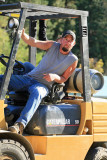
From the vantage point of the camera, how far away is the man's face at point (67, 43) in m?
6.80

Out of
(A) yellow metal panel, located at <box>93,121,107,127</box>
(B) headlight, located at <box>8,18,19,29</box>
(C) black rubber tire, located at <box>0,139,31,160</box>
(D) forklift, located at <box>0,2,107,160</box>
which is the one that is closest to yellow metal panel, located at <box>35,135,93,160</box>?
(D) forklift, located at <box>0,2,107,160</box>

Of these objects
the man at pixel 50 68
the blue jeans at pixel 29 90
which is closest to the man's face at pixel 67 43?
the man at pixel 50 68

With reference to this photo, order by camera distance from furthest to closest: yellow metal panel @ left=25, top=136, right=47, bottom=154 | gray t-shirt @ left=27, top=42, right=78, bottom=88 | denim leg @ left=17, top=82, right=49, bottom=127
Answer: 1. gray t-shirt @ left=27, top=42, right=78, bottom=88
2. yellow metal panel @ left=25, top=136, right=47, bottom=154
3. denim leg @ left=17, top=82, right=49, bottom=127

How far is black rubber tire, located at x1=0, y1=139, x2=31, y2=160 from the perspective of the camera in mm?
5910

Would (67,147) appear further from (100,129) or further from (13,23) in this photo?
(13,23)

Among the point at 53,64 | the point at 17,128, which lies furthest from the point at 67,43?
the point at 17,128

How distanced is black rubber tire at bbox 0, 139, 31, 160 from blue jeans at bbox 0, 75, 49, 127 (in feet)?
0.97

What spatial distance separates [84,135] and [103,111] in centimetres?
54

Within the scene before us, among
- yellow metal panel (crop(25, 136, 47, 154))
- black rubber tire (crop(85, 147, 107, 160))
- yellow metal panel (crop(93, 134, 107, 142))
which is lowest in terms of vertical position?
black rubber tire (crop(85, 147, 107, 160))

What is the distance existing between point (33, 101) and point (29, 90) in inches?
11.6

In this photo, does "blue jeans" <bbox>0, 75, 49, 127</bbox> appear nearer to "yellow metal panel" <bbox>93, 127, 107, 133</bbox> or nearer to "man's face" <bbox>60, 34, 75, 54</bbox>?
"man's face" <bbox>60, 34, 75, 54</bbox>

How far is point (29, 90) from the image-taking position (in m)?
6.54

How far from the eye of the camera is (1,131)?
586 centimetres

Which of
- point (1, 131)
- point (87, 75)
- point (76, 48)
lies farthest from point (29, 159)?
point (76, 48)
